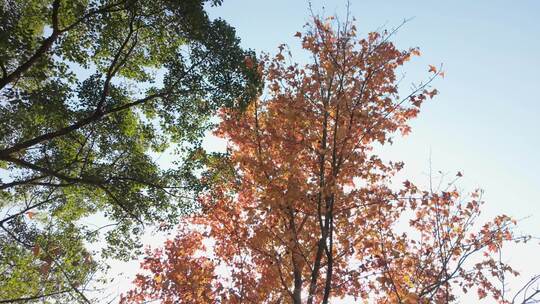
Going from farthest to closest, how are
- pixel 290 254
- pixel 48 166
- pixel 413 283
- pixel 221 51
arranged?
pixel 48 166 → pixel 221 51 → pixel 290 254 → pixel 413 283

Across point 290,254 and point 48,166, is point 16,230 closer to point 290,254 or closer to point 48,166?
point 48,166

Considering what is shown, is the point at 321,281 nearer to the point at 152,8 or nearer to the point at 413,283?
the point at 413,283

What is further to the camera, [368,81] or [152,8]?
[152,8]

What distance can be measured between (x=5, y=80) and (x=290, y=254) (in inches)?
297

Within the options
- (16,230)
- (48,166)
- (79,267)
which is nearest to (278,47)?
(48,166)

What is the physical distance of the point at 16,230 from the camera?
41.9ft

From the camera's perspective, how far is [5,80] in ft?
25.9

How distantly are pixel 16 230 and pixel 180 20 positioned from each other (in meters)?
9.89

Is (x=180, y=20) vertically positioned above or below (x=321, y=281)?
above

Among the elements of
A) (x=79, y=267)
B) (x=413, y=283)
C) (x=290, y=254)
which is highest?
(x=79, y=267)

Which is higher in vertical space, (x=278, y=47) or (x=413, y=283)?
(x=278, y=47)

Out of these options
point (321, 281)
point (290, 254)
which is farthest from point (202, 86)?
point (321, 281)

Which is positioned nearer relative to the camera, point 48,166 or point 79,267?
point 48,166

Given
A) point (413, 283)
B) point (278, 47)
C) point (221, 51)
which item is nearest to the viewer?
point (413, 283)
